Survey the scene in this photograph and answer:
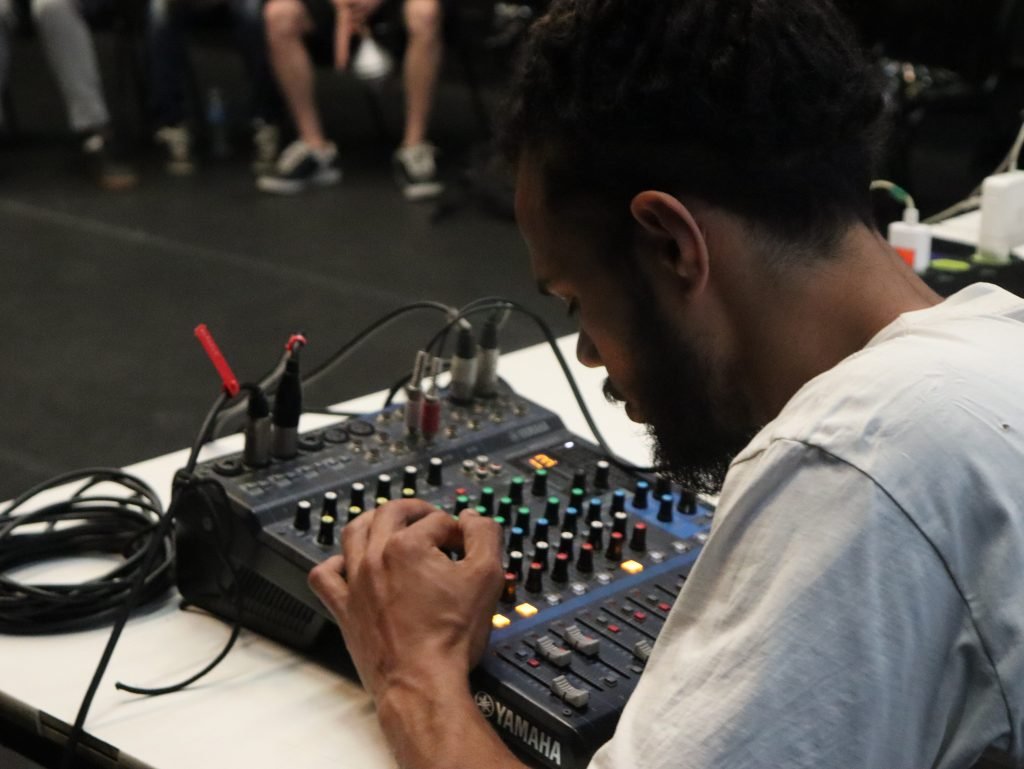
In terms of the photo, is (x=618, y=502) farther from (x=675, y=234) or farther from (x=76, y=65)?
(x=76, y=65)

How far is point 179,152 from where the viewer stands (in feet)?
16.5

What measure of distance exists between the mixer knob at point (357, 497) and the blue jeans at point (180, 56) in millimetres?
3943

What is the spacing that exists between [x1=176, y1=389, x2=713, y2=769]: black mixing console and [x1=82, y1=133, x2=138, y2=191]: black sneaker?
3613 mm

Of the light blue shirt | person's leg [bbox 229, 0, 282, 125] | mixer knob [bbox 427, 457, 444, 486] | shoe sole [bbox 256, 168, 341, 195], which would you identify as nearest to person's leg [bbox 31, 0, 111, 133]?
person's leg [bbox 229, 0, 282, 125]

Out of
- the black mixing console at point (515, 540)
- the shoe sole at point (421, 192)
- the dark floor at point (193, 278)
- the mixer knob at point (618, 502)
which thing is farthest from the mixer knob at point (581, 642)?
the shoe sole at point (421, 192)

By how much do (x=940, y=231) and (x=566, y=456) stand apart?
110 cm

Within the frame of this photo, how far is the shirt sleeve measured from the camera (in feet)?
2.48

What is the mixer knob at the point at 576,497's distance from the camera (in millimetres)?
1278


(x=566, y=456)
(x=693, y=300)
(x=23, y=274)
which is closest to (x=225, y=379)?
(x=566, y=456)

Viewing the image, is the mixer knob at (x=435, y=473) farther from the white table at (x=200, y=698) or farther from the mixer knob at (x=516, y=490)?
the white table at (x=200, y=698)

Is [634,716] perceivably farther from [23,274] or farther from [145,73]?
[145,73]

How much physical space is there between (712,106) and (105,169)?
4.23 meters

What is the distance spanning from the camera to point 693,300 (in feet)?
3.00

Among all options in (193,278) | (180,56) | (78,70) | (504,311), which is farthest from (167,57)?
(504,311)
